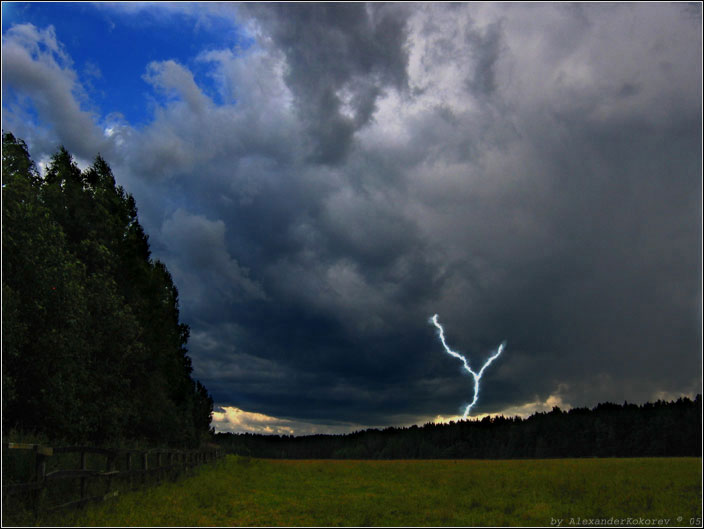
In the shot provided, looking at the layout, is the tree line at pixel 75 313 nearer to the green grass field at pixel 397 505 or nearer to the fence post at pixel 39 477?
the green grass field at pixel 397 505

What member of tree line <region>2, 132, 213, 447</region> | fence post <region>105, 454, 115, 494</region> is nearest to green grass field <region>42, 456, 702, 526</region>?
fence post <region>105, 454, 115, 494</region>

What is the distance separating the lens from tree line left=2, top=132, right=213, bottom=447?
19453mm

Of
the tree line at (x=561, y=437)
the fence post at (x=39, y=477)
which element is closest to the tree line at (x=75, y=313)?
the fence post at (x=39, y=477)

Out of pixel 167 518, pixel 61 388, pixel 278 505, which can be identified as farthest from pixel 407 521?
pixel 61 388

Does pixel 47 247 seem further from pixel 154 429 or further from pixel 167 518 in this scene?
pixel 154 429

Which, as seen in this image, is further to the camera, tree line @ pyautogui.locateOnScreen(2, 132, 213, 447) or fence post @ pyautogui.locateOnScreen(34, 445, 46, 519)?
tree line @ pyautogui.locateOnScreen(2, 132, 213, 447)

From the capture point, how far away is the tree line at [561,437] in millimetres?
121062

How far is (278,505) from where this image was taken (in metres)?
18.4

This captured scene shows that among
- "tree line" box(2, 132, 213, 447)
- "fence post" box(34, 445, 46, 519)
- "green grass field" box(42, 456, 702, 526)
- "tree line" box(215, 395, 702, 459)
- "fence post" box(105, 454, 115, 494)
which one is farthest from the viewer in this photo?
"tree line" box(215, 395, 702, 459)

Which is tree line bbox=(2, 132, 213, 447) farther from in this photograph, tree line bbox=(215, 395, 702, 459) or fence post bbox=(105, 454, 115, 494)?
tree line bbox=(215, 395, 702, 459)

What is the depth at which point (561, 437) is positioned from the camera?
138m

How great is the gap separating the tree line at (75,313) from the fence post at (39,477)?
6.51 meters

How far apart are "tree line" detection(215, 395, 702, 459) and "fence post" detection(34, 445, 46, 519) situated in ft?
321

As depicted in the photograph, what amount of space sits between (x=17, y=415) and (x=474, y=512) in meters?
17.8
